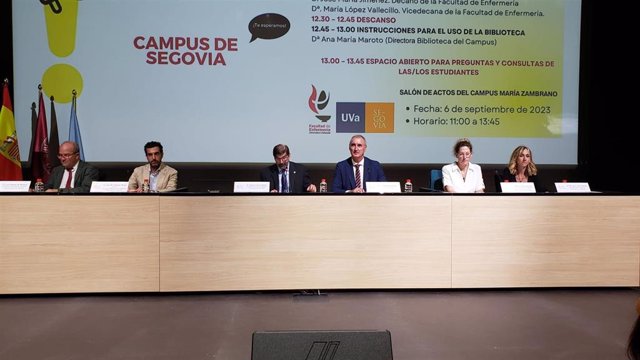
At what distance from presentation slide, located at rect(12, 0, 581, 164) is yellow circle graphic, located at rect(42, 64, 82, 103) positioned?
0.03 ft

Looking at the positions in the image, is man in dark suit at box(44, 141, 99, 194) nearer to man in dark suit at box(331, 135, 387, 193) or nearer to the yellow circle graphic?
the yellow circle graphic

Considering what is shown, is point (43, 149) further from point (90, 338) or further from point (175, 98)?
point (90, 338)

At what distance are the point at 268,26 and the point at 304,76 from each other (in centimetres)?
63

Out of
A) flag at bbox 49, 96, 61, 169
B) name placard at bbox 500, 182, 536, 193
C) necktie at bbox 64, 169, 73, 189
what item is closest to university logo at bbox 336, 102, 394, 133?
name placard at bbox 500, 182, 536, 193

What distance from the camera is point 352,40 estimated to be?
5312mm

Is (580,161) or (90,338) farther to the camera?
(580,161)

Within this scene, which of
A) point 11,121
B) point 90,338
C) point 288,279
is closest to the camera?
point 90,338

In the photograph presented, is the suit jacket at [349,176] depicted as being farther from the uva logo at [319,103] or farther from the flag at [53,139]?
the flag at [53,139]

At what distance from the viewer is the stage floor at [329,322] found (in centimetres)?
247

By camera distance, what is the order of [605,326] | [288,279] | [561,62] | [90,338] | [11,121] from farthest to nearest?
[561,62] < [11,121] < [288,279] < [605,326] < [90,338]

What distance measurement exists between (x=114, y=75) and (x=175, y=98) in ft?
2.13

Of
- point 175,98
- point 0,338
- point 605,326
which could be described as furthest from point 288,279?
point 175,98

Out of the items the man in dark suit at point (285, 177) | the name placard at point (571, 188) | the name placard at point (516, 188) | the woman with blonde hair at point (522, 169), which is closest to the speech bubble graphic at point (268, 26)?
the man in dark suit at point (285, 177)

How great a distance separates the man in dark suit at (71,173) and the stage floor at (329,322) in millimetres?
1088
